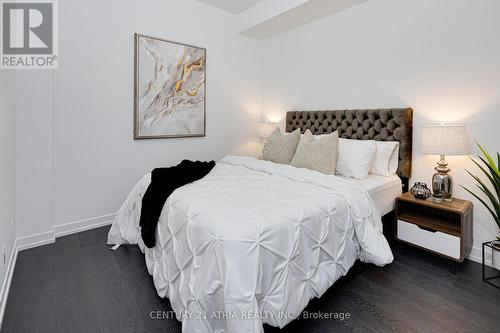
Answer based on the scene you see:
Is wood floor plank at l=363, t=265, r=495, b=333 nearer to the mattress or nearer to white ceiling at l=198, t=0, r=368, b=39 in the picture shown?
the mattress

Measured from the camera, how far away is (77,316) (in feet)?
5.48

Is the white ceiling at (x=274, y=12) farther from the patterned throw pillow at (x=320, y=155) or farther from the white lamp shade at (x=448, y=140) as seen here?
the white lamp shade at (x=448, y=140)

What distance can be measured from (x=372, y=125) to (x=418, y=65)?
0.70 m

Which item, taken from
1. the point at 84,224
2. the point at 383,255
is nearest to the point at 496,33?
the point at 383,255

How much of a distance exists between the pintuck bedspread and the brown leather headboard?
1.00 m

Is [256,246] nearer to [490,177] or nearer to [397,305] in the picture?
[397,305]

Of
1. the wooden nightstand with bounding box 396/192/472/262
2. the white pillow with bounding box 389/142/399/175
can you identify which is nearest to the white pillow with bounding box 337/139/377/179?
the white pillow with bounding box 389/142/399/175

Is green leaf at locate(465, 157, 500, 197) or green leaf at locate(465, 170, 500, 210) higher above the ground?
green leaf at locate(465, 157, 500, 197)

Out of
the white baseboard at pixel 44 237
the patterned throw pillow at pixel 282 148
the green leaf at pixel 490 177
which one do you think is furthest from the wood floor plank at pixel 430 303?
the white baseboard at pixel 44 237

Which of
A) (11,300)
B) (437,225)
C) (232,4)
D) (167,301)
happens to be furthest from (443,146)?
(11,300)

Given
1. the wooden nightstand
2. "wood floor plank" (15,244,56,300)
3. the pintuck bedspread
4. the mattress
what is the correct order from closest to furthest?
the pintuck bedspread
"wood floor plank" (15,244,56,300)
the wooden nightstand
the mattress

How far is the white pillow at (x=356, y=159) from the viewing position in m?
2.66

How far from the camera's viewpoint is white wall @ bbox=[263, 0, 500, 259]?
228 centimetres

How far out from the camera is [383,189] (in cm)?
250
